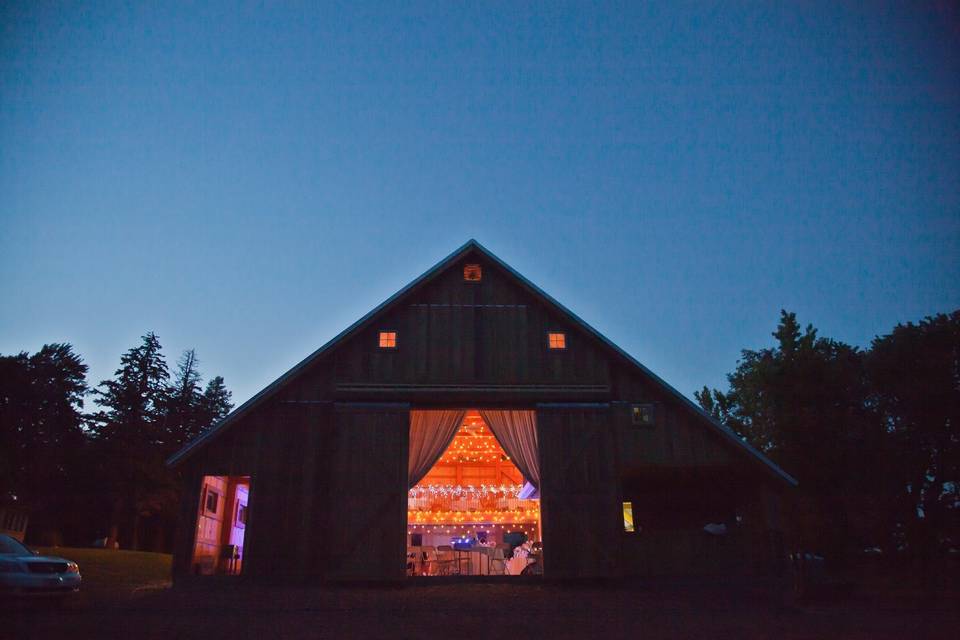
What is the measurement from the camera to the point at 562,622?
407 inches

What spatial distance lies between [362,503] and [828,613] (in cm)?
907

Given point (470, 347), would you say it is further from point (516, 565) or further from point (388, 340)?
point (516, 565)

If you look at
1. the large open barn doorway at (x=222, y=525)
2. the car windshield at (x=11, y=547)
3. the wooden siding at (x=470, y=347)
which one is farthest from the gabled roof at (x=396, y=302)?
the large open barn doorway at (x=222, y=525)

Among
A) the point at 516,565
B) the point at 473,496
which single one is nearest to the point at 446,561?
the point at 516,565

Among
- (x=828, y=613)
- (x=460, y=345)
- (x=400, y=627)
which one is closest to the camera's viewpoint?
(x=400, y=627)

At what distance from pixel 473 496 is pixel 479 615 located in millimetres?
10152

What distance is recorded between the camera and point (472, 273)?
17.0 m

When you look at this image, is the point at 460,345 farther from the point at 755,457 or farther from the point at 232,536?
the point at 232,536

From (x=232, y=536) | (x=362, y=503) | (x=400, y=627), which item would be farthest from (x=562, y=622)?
(x=232, y=536)

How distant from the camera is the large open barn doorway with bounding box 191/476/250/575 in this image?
18.2m

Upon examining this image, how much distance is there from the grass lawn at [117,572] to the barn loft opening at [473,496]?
6311mm

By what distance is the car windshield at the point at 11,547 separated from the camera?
37.8 ft

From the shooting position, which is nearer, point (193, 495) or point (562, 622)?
point (562, 622)

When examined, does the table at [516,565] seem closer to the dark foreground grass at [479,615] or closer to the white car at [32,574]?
the dark foreground grass at [479,615]
